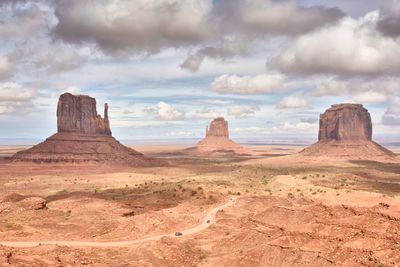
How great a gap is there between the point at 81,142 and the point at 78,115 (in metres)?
12.9

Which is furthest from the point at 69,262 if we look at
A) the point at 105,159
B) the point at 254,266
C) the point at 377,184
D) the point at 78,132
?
the point at 78,132

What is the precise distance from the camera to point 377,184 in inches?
4094

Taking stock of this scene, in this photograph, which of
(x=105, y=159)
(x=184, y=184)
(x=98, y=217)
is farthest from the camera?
(x=105, y=159)

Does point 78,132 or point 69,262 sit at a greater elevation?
point 78,132

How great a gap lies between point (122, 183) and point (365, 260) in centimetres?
8158

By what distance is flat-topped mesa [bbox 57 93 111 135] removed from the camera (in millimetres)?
166000

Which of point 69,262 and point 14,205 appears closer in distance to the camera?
point 69,262

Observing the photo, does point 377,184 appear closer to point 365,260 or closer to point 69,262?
point 365,260

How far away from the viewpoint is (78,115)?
16800 centimetres

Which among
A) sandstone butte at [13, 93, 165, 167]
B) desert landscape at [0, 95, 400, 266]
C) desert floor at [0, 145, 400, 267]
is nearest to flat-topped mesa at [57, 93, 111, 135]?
sandstone butte at [13, 93, 165, 167]

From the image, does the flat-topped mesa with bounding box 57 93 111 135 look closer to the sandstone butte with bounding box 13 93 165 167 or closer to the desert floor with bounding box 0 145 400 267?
the sandstone butte with bounding box 13 93 165 167

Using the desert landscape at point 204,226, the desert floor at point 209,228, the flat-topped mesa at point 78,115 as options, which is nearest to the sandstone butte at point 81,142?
the flat-topped mesa at point 78,115

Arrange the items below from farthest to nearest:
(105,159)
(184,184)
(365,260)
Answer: (105,159), (184,184), (365,260)

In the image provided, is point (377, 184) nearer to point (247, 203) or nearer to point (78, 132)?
point (247, 203)
